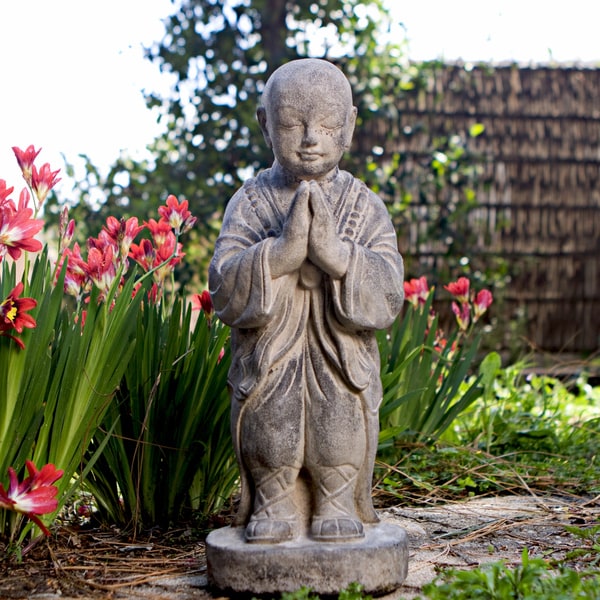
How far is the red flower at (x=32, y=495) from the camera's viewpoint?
2.54m

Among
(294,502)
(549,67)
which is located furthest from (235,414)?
(549,67)

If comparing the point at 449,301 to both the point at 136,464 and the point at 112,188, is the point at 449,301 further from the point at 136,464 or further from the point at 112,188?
the point at 136,464

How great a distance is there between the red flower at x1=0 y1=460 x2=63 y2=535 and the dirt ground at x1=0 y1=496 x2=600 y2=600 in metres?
0.24

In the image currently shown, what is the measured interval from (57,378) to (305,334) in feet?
2.81

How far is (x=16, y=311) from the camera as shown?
2.71 metres

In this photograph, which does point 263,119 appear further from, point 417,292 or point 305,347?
point 417,292

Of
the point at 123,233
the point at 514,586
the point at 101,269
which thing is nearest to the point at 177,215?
the point at 123,233

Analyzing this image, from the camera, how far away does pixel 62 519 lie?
3.38 meters

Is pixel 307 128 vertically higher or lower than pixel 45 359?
higher

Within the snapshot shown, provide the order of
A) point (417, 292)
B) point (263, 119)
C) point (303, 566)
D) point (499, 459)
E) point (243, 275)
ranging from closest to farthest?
point (303, 566) → point (243, 275) → point (263, 119) → point (499, 459) → point (417, 292)

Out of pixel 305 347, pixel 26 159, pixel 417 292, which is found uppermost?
pixel 26 159

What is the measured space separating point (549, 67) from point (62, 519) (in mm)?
6516

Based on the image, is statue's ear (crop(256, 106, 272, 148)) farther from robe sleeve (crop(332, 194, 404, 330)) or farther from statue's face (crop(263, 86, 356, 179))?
robe sleeve (crop(332, 194, 404, 330))

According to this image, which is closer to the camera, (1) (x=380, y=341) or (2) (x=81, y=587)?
(2) (x=81, y=587)
